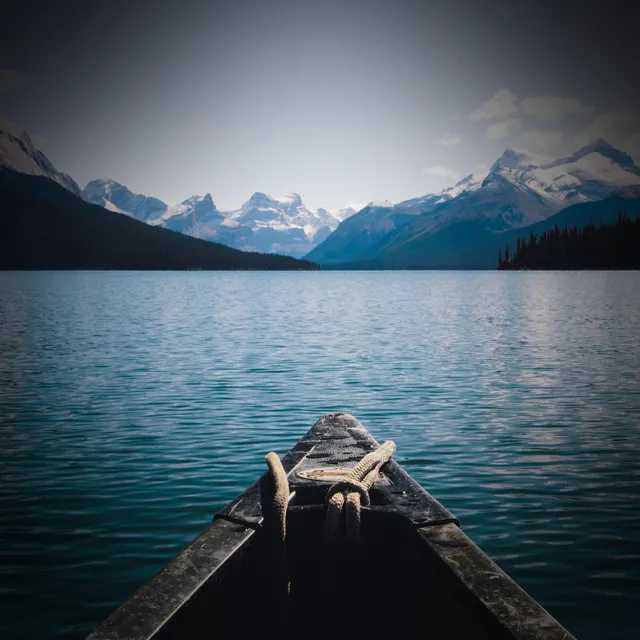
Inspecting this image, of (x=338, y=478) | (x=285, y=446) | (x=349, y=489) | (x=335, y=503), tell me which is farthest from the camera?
(x=285, y=446)

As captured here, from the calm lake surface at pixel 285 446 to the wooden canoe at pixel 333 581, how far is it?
2919mm

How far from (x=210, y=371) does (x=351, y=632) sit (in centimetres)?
2424

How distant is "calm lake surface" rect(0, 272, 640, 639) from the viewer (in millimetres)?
9836

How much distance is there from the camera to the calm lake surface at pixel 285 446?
387 inches

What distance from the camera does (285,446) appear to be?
1753 centimetres

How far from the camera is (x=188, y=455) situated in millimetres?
16562

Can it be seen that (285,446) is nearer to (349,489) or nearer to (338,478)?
(338,478)

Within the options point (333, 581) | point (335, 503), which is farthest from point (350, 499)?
point (333, 581)

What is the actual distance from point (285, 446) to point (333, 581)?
10.2 metres

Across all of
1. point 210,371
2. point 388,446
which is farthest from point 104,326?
point 388,446

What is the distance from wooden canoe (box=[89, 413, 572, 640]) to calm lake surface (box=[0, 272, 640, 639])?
2919mm

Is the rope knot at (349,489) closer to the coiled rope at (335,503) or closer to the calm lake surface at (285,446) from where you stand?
the coiled rope at (335,503)

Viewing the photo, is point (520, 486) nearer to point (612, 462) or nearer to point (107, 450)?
point (612, 462)

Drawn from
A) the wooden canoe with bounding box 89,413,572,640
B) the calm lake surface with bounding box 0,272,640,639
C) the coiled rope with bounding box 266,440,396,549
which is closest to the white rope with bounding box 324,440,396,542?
the coiled rope with bounding box 266,440,396,549
